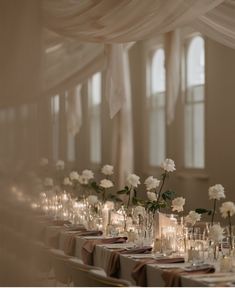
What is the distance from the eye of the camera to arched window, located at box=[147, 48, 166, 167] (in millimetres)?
11617

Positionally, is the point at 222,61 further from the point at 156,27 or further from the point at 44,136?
the point at 44,136

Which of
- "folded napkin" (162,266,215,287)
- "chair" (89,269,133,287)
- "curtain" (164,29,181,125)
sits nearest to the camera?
"chair" (89,269,133,287)

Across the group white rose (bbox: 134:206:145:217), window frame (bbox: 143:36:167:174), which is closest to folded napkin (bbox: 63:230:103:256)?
white rose (bbox: 134:206:145:217)

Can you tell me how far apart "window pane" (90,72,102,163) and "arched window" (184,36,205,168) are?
10.2 feet

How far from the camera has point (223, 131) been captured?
929 cm

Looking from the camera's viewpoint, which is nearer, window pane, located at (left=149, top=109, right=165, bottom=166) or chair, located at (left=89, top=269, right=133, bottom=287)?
chair, located at (left=89, top=269, right=133, bottom=287)

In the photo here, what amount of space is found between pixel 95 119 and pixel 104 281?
986 cm

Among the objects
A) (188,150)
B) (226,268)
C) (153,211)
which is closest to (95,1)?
(153,211)

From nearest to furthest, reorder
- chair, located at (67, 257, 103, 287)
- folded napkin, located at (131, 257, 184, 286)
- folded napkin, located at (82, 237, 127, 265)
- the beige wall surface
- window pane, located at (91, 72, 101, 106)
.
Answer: chair, located at (67, 257, 103, 287) < folded napkin, located at (131, 257, 184, 286) < folded napkin, located at (82, 237, 127, 265) < the beige wall surface < window pane, located at (91, 72, 101, 106)

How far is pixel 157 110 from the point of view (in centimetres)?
1177

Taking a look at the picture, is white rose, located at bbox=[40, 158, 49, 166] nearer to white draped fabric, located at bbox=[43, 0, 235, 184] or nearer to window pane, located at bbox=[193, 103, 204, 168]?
white draped fabric, located at bbox=[43, 0, 235, 184]

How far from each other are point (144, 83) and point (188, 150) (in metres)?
2.05

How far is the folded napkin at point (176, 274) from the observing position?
424 centimetres

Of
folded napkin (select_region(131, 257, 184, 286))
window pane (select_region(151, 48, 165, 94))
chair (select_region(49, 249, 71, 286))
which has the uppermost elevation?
window pane (select_region(151, 48, 165, 94))
